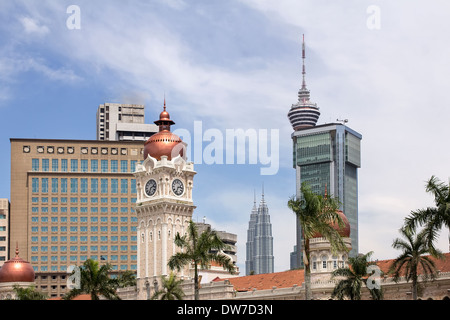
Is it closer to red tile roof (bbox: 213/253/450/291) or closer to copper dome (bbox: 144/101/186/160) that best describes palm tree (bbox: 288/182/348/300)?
red tile roof (bbox: 213/253/450/291)

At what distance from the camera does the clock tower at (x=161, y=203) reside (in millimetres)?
127312

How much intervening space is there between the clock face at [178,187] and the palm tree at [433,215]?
6599 cm

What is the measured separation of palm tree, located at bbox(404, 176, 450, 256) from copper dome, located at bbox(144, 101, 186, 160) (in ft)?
219

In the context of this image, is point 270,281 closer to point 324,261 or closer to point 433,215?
point 324,261

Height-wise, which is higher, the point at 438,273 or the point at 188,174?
the point at 188,174

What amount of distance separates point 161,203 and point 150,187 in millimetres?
4239

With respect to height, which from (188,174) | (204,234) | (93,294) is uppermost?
(188,174)

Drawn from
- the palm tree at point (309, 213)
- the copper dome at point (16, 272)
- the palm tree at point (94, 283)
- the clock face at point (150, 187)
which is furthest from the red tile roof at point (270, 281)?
the palm tree at point (309, 213)

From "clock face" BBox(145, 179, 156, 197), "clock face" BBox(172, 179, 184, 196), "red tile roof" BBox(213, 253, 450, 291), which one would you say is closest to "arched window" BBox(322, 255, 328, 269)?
"red tile roof" BBox(213, 253, 450, 291)

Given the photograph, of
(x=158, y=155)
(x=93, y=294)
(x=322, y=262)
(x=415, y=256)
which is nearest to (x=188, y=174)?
(x=158, y=155)

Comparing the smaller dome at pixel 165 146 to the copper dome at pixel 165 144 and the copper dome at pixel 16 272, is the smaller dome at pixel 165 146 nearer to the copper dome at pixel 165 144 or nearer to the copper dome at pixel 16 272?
the copper dome at pixel 165 144
